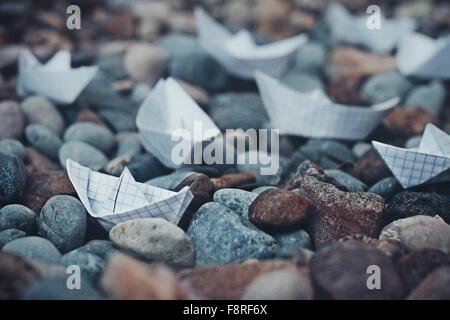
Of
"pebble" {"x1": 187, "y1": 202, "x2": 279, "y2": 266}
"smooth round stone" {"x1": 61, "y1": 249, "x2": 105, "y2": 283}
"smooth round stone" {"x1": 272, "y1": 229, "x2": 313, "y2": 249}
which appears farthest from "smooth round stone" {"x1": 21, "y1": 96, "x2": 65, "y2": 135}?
"smooth round stone" {"x1": 272, "y1": 229, "x2": 313, "y2": 249}

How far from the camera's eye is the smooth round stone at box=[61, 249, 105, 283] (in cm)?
161

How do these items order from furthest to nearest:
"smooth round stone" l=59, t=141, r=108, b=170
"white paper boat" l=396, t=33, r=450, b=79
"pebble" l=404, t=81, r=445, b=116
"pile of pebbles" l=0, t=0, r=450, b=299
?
1. "white paper boat" l=396, t=33, r=450, b=79
2. "pebble" l=404, t=81, r=445, b=116
3. "smooth round stone" l=59, t=141, r=108, b=170
4. "pile of pebbles" l=0, t=0, r=450, b=299

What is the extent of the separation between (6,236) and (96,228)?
383 mm

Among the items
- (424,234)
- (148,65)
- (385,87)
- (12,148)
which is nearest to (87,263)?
(12,148)

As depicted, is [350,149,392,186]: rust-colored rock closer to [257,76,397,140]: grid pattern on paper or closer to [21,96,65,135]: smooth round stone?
[257,76,397,140]: grid pattern on paper

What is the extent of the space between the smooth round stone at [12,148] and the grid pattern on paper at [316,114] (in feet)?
5.07

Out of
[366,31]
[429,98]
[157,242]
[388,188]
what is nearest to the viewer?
[157,242]

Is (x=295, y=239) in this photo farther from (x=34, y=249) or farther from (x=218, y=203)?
(x=34, y=249)

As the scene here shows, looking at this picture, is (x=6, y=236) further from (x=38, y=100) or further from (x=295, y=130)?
(x=295, y=130)

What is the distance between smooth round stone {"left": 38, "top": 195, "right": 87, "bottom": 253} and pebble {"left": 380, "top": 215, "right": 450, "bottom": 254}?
142cm

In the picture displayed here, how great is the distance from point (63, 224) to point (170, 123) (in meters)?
0.91

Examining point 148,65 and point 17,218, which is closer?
point 17,218

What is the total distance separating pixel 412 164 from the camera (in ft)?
6.71
